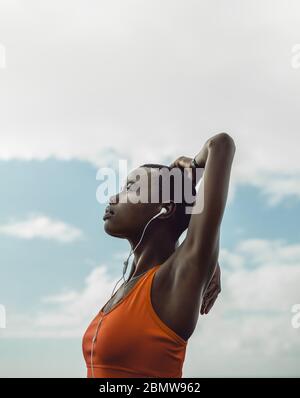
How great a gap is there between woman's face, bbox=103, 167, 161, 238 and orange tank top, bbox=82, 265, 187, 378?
0.30 metres

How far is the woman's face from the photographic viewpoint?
7.78 ft

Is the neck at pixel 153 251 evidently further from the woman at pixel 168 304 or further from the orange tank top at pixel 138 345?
the orange tank top at pixel 138 345

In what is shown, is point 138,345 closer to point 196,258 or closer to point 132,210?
point 196,258

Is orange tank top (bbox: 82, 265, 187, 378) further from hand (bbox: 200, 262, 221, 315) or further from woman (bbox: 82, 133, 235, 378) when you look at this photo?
hand (bbox: 200, 262, 221, 315)

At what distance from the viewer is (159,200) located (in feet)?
7.89

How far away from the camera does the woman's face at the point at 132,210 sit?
7.78ft

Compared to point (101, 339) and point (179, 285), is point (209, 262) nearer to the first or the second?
point (179, 285)

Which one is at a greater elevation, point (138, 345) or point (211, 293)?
point (211, 293)

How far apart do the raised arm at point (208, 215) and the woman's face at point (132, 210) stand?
0.28 metres


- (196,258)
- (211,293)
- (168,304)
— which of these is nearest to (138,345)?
(168,304)

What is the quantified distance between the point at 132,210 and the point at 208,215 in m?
0.43

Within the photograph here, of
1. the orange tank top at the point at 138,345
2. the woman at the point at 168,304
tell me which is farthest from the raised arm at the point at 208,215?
the orange tank top at the point at 138,345

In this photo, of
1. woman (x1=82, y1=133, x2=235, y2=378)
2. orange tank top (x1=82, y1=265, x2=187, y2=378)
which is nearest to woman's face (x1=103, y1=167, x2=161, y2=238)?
woman (x1=82, y1=133, x2=235, y2=378)

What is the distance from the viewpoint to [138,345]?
80.7 inches
